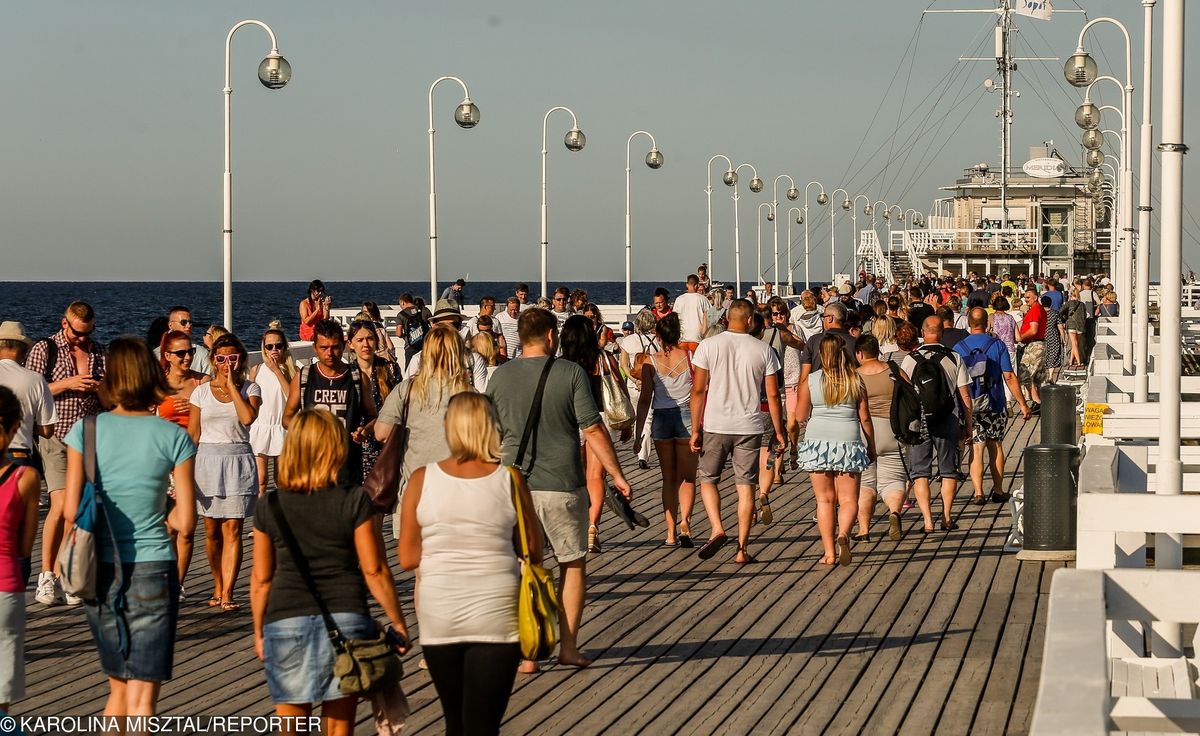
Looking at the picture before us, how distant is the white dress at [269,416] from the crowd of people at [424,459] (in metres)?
0.03

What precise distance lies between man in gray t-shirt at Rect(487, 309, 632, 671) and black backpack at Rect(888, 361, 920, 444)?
4390 mm

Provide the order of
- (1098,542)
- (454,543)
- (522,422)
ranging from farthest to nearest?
(522,422)
(1098,542)
(454,543)

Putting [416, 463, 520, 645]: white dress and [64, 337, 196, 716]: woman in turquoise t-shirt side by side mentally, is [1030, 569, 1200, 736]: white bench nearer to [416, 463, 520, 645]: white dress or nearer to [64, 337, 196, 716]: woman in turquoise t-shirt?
[416, 463, 520, 645]: white dress

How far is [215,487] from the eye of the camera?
9469mm

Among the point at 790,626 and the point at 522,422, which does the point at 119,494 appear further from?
the point at 790,626

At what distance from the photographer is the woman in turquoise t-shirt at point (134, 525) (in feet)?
20.2

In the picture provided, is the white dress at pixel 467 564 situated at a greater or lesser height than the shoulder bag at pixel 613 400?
lesser

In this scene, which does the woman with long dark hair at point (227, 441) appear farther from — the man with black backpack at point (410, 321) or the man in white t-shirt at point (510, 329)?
the man in white t-shirt at point (510, 329)

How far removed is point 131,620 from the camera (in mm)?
6164

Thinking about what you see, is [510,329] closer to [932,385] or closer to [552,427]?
[932,385]

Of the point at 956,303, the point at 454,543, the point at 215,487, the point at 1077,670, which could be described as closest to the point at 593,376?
the point at 215,487

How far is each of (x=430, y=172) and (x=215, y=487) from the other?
21.2m

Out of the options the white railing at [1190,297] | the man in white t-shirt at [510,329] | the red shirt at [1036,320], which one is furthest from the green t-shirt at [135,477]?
the white railing at [1190,297]

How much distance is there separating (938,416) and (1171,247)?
4041 millimetres
